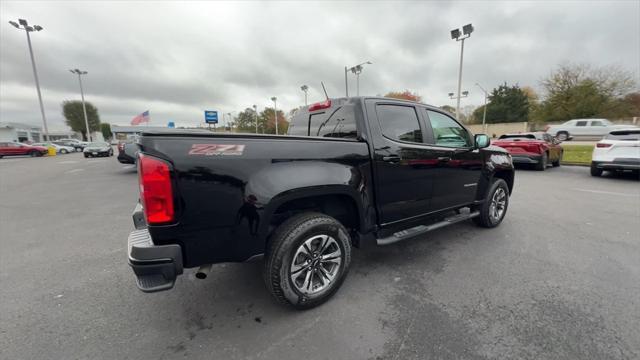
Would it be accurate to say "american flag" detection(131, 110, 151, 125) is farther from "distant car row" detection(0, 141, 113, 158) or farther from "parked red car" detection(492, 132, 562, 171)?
"parked red car" detection(492, 132, 562, 171)

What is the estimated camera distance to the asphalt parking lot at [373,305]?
201 centimetres

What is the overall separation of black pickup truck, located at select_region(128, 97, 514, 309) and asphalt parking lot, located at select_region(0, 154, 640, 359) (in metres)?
0.43

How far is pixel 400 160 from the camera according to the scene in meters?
2.89

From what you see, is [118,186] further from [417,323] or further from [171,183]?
[417,323]

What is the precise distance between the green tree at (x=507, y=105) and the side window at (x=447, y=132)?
5155cm

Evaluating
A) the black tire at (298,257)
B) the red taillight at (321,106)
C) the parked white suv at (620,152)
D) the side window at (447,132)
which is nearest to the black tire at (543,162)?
the parked white suv at (620,152)

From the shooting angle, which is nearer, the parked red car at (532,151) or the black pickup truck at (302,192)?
the black pickup truck at (302,192)

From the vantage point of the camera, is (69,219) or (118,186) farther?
(118,186)

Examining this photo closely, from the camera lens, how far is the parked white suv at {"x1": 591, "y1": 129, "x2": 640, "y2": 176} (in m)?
7.34

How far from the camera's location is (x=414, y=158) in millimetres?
3020

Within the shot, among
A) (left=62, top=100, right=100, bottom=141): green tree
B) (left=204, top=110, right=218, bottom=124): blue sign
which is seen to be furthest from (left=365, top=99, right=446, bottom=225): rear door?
(left=62, top=100, right=100, bottom=141): green tree

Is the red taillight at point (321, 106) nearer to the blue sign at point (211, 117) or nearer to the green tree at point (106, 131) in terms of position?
the blue sign at point (211, 117)

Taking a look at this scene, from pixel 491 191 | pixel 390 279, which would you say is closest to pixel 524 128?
pixel 491 191

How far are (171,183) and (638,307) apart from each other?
3976 millimetres
